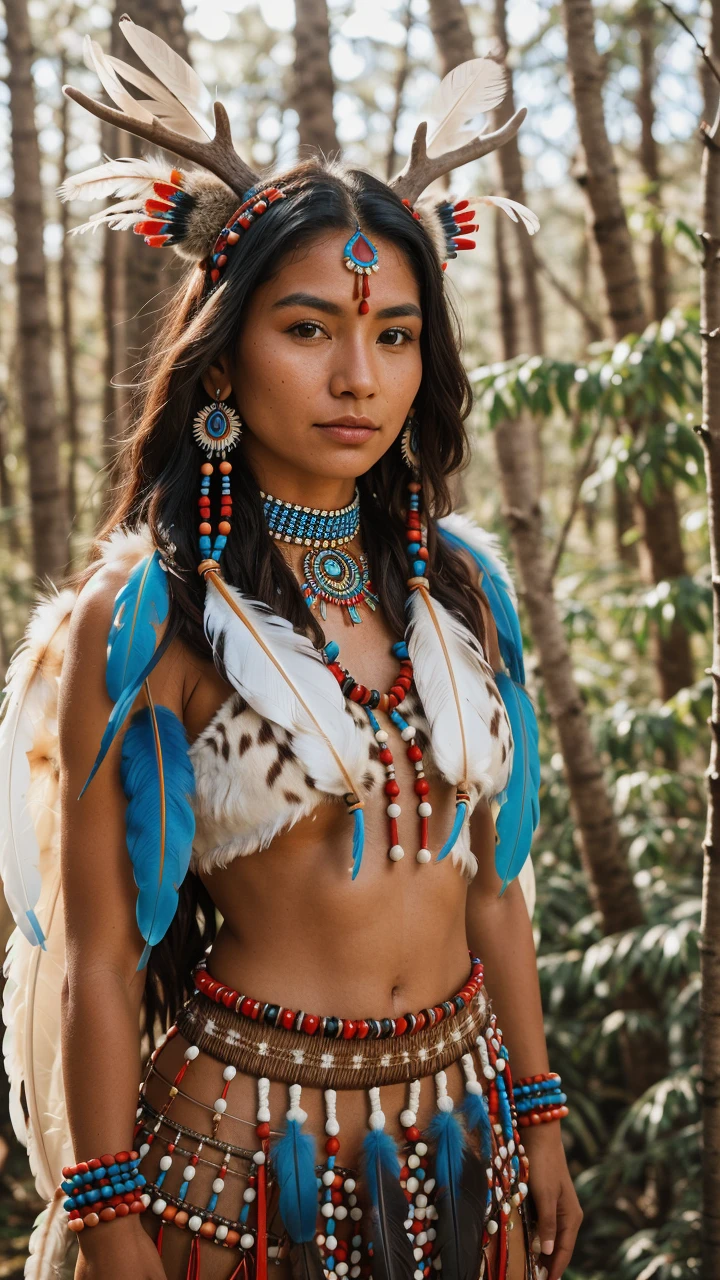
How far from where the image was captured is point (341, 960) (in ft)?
5.73

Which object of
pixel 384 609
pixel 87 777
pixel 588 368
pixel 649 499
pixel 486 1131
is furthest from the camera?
pixel 649 499

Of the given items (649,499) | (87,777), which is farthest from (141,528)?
(649,499)

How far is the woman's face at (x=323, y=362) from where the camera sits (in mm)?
1759

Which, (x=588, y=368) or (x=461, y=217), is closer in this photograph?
(x=461, y=217)

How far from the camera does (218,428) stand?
1861 mm

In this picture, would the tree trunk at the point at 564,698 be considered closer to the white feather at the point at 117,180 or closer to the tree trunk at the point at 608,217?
the tree trunk at the point at 608,217

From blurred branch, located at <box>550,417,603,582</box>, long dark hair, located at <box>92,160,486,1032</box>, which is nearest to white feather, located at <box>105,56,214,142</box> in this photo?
long dark hair, located at <box>92,160,486,1032</box>

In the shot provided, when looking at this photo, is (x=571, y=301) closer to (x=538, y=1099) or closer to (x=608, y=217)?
(x=608, y=217)

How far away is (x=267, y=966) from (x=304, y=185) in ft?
4.19

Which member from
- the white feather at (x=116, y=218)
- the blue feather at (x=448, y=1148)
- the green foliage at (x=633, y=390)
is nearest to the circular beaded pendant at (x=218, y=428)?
the white feather at (x=116, y=218)

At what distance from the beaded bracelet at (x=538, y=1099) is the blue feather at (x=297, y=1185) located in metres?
0.50

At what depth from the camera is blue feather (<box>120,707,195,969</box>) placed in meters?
1.67

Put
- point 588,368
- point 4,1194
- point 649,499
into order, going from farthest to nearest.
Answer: point 4,1194 < point 649,499 < point 588,368

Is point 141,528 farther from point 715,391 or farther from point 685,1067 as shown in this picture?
point 685,1067
